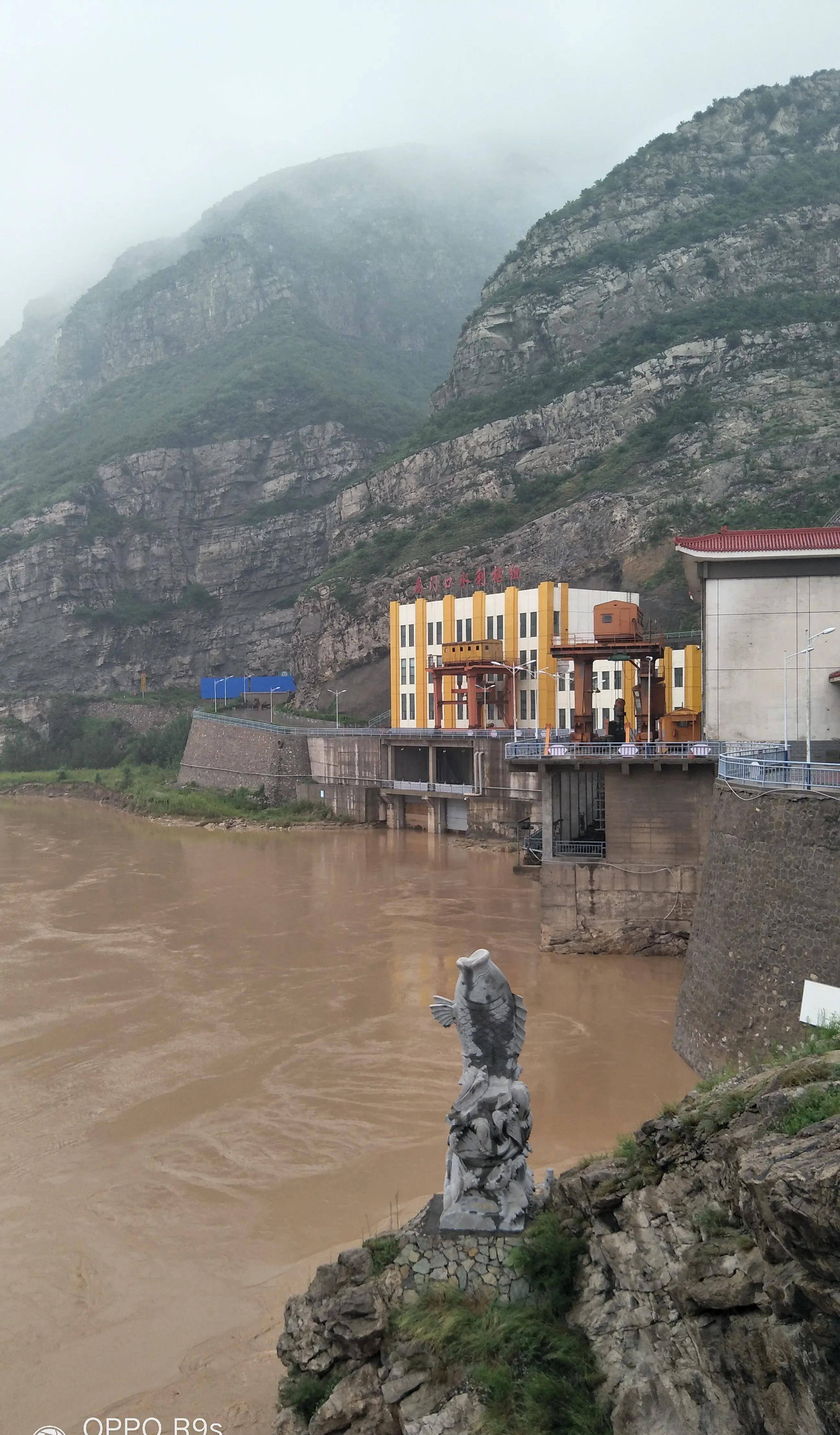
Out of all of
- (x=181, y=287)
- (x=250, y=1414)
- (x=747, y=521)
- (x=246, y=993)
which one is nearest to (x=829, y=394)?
(x=747, y=521)

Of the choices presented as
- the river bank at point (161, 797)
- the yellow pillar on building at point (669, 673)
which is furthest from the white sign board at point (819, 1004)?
the river bank at point (161, 797)

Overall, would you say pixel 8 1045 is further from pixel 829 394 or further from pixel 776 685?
pixel 829 394

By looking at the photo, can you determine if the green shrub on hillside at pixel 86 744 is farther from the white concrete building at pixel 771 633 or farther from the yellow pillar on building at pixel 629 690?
the white concrete building at pixel 771 633

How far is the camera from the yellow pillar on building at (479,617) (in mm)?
59938

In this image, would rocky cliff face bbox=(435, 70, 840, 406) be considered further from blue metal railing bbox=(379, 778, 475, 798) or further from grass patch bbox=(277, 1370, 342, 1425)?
grass patch bbox=(277, 1370, 342, 1425)

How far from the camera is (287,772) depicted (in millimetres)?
66125

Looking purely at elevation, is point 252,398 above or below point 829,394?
above

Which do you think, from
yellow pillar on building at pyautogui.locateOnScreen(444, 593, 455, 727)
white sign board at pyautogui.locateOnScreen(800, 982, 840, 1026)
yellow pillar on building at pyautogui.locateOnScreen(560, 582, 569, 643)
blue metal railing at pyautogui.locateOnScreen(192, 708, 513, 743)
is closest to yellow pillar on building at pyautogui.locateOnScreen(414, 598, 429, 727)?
blue metal railing at pyautogui.locateOnScreen(192, 708, 513, 743)

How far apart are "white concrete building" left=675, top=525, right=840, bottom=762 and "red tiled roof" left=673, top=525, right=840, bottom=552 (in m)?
0.03

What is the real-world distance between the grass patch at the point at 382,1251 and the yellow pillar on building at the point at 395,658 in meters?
55.3

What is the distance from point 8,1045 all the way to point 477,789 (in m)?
31.6

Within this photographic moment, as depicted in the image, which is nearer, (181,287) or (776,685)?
(776,685)

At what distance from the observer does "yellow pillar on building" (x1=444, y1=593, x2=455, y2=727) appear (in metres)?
61.6

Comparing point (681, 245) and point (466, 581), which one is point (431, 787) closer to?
point (466, 581)
